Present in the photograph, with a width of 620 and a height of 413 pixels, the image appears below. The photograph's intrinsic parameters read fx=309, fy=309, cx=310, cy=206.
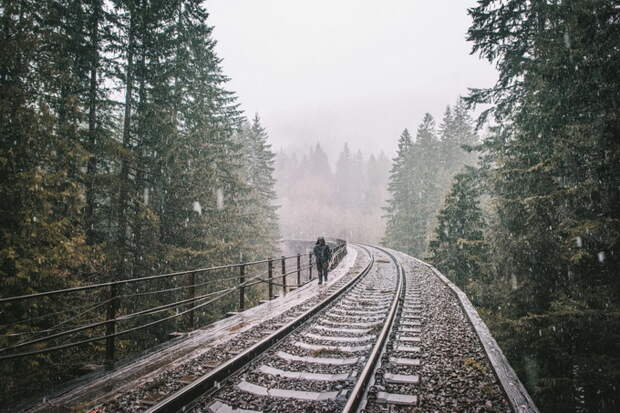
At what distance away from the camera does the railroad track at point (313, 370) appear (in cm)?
384

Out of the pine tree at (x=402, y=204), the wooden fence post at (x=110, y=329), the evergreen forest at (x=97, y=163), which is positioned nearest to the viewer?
the wooden fence post at (x=110, y=329)

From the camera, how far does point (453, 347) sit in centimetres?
587

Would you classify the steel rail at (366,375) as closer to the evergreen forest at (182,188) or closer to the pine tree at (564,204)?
the evergreen forest at (182,188)

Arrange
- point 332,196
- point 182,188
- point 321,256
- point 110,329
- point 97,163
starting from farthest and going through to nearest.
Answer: point 332,196, point 182,188, point 321,256, point 97,163, point 110,329

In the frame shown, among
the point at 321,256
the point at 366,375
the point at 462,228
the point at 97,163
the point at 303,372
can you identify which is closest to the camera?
the point at 366,375

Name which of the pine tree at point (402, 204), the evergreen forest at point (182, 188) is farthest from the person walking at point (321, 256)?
the pine tree at point (402, 204)

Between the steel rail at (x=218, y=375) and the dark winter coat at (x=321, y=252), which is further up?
the dark winter coat at (x=321, y=252)

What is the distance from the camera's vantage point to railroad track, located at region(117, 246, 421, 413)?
12.6 feet

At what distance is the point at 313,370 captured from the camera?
15.9 ft

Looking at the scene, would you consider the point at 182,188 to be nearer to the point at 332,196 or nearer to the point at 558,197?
the point at 558,197

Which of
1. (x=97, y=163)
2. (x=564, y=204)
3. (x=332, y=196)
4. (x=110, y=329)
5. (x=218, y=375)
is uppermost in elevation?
(x=332, y=196)

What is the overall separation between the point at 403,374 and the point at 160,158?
39.1 feet

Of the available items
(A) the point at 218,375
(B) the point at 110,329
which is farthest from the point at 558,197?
(B) the point at 110,329

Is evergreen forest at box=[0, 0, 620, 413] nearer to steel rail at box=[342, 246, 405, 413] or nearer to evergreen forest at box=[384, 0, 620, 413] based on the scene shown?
evergreen forest at box=[384, 0, 620, 413]
